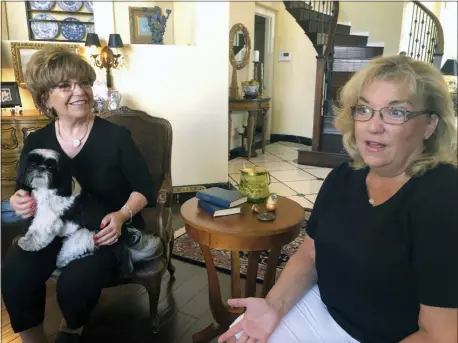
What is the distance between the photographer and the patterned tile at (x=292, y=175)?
440 centimetres

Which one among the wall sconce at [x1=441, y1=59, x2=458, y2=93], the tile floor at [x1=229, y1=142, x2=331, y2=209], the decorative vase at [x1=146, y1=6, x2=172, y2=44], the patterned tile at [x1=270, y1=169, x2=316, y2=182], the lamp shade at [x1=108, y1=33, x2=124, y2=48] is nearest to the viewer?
the wall sconce at [x1=441, y1=59, x2=458, y2=93]

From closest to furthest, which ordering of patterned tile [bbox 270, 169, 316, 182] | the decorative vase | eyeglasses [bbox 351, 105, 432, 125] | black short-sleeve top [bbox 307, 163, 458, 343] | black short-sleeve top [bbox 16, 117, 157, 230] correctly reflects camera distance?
black short-sleeve top [bbox 307, 163, 458, 343]
eyeglasses [bbox 351, 105, 432, 125]
black short-sleeve top [bbox 16, 117, 157, 230]
the decorative vase
patterned tile [bbox 270, 169, 316, 182]

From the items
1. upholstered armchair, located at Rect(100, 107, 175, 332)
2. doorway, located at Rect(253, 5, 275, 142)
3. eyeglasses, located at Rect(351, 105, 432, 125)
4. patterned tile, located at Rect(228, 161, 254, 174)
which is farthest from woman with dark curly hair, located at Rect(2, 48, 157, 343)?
doorway, located at Rect(253, 5, 275, 142)

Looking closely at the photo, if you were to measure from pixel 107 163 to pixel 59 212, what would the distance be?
29 cm

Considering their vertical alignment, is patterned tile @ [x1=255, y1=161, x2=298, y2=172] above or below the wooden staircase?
below

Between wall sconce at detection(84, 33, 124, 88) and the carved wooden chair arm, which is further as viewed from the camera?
wall sconce at detection(84, 33, 124, 88)

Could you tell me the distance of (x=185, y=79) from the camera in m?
3.31

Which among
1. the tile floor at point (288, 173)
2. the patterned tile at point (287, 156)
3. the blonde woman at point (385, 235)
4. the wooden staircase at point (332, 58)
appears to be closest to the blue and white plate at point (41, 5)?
the tile floor at point (288, 173)

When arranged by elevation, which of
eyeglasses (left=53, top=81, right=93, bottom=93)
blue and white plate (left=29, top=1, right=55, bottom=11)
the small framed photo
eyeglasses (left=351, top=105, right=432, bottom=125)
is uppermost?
blue and white plate (left=29, top=1, right=55, bottom=11)

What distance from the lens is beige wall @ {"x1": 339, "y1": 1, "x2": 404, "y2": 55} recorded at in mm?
5836

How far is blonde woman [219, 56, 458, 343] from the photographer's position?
820 millimetres

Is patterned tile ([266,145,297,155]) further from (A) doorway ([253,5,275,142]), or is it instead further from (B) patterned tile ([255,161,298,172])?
(B) patterned tile ([255,161,298,172])

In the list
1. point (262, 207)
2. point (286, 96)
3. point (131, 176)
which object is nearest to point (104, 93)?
point (131, 176)

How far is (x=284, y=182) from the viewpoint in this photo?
424 centimetres
